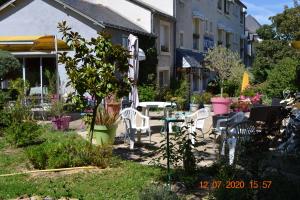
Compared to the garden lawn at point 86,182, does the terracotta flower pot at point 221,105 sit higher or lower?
higher

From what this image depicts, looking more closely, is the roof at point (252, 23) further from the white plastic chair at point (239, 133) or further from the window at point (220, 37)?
the white plastic chair at point (239, 133)

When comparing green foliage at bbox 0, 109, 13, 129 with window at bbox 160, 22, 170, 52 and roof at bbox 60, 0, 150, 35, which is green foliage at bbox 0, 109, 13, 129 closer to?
roof at bbox 60, 0, 150, 35

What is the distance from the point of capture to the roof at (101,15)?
20484mm

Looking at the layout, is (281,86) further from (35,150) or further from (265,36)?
(265,36)

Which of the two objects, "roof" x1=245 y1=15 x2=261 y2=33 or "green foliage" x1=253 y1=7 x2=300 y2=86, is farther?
"roof" x1=245 y1=15 x2=261 y2=33

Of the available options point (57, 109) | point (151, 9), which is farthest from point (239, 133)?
point (151, 9)

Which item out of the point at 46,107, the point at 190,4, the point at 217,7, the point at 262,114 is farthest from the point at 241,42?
the point at 262,114

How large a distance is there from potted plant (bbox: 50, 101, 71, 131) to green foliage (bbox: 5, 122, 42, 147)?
2368 mm

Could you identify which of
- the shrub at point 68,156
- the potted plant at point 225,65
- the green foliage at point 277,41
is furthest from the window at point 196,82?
the shrub at point 68,156

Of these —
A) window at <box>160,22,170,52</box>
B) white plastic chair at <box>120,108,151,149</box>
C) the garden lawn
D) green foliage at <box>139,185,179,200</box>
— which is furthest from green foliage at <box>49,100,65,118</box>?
window at <box>160,22,170,52</box>

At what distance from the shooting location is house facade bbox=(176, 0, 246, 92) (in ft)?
98.9

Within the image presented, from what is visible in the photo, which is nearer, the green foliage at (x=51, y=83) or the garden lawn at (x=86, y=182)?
the garden lawn at (x=86, y=182)

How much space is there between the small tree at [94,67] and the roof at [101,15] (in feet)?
36.5

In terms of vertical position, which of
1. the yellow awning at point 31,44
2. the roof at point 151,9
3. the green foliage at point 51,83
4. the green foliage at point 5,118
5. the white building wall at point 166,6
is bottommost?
the green foliage at point 5,118
